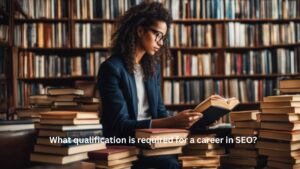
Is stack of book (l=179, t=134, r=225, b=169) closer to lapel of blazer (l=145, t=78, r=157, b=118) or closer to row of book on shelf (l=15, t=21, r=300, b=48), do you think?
lapel of blazer (l=145, t=78, r=157, b=118)

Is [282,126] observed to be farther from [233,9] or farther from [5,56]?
[233,9]

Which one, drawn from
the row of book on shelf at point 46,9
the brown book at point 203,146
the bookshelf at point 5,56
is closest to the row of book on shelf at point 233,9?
the row of book on shelf at point 46,9

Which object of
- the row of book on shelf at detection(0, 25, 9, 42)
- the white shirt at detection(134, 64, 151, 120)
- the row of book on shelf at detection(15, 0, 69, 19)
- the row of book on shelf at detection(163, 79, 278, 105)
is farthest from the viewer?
the row of book on shelf at detection(163, 79, 278, 105)

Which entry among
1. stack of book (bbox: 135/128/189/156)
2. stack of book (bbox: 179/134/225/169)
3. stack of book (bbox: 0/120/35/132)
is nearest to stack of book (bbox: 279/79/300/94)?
stack of book (bbox: 179/134/225/169)

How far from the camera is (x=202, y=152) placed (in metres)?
1.50

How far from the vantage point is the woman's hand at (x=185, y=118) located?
1.37 metres

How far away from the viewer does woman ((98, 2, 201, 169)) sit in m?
1.42

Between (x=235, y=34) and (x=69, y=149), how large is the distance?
265 cm

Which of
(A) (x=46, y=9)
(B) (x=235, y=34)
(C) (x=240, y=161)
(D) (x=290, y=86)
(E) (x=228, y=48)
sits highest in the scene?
(A) (x=46, y=9)

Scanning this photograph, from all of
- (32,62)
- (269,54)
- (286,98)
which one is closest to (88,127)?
(286,98)

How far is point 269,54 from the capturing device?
352cm

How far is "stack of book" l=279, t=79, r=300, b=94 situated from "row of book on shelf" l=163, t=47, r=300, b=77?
193 centimetres

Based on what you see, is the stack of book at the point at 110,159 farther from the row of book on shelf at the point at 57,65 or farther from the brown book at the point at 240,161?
the row of book on shelf at the point at 57,65

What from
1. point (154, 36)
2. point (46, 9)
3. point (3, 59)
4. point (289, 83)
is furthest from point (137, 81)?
point (46, 9)
